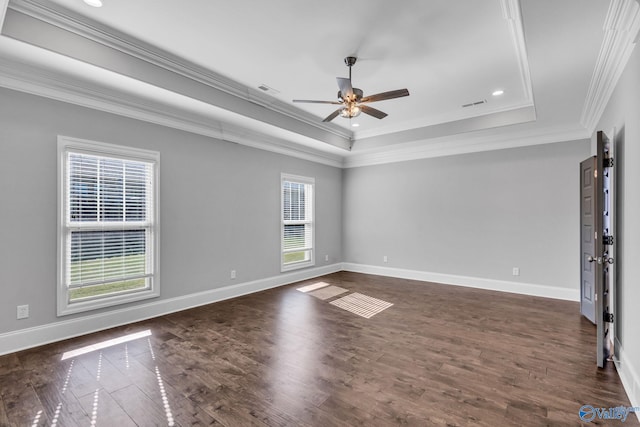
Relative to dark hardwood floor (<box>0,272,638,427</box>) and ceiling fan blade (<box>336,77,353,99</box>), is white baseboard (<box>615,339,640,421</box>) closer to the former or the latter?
dark hardwood floor (<box>0,272,638,427</box>)

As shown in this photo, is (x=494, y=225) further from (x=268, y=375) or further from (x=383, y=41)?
(x=268, y=375)

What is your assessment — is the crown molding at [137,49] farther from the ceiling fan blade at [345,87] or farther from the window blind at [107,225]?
the ceiling fan blade at [345,87]

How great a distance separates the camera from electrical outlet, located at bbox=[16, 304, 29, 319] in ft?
9.78

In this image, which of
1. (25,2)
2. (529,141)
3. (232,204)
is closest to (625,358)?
(529,141)

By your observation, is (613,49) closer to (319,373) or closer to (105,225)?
(319,373)

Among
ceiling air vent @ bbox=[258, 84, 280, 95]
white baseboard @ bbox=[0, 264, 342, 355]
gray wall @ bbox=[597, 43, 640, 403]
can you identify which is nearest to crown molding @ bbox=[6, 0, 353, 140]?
ceiling air vent @ bbox=[258, 84, 280, 95]

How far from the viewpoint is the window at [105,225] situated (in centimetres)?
327

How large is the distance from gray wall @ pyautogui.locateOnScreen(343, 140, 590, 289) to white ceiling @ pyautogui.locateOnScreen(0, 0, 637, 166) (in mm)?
784

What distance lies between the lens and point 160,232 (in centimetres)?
405

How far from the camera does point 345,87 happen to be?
3.03 metres

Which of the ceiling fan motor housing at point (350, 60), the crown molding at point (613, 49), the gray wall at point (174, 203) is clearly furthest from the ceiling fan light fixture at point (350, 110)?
the gray wall at point (174, 203)

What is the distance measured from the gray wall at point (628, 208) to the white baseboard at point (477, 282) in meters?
2.45

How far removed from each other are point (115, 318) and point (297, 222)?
3.40m

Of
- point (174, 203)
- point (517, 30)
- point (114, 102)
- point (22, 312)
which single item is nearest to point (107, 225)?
point (174, 203)
